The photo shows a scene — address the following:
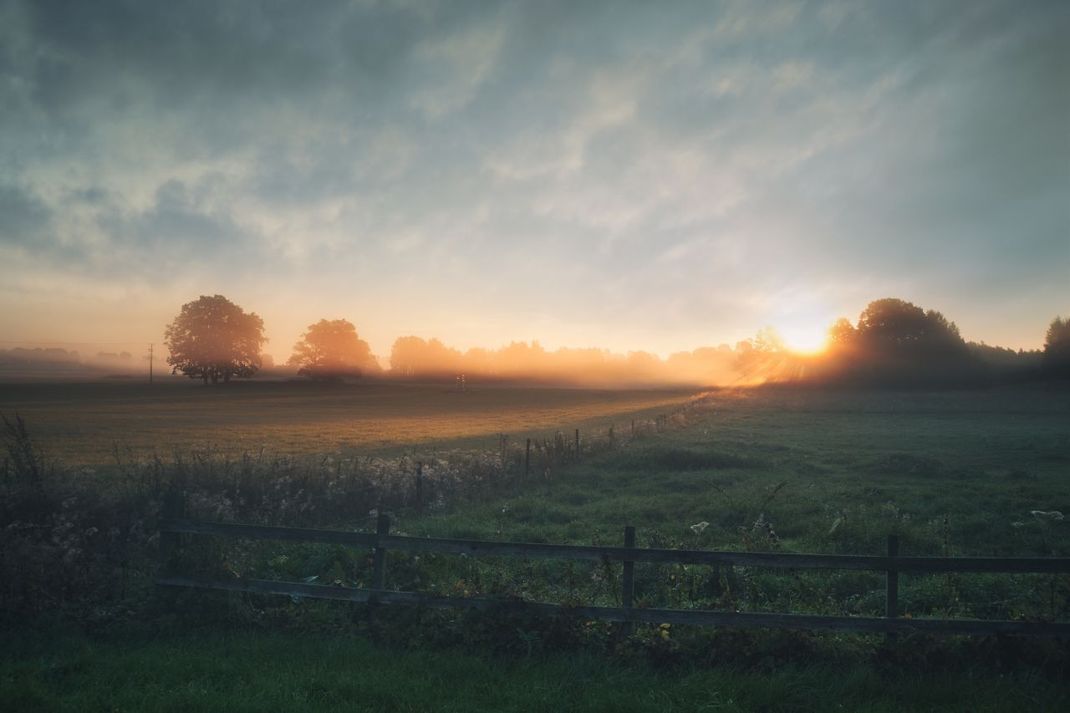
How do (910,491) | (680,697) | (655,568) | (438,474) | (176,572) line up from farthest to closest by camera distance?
(910,491), (438,474), (655,568), (176,572), (680,697)

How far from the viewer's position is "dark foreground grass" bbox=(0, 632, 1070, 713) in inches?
228

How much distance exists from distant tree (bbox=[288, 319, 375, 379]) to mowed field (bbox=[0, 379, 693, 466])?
11.7 ft

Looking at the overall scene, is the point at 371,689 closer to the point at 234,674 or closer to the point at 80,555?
the point at 234,674

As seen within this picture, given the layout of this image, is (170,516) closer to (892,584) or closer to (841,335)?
(892,584)

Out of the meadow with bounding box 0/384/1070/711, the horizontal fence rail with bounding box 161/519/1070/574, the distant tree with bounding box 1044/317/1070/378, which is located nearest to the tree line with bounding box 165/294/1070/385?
the distant tree with bounding box 1044/317/1070/378

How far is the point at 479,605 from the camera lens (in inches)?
287

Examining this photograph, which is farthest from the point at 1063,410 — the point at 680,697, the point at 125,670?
the point at 125,670

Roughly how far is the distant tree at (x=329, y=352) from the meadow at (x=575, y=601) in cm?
→ 8031

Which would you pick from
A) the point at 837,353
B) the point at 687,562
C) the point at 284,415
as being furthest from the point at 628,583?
the point at 837,353

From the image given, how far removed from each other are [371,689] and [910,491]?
1896 centimetres

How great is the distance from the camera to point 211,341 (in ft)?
278

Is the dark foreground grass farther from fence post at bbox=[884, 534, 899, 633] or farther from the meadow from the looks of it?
fence post at bbox=[884, 534, 899, 633]

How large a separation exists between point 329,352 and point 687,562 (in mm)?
95926

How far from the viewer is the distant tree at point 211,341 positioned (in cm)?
8381
